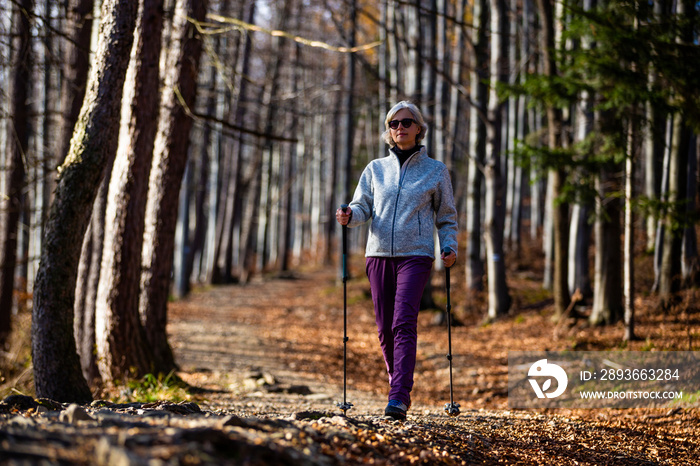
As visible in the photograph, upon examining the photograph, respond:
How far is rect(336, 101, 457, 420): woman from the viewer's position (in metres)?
4.37

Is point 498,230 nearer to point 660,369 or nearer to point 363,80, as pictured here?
point 660,369

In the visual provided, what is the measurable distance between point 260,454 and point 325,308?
14264 millimetres

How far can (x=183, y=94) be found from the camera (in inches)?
302

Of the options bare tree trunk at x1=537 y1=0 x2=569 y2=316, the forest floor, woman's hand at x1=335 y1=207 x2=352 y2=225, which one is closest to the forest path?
the forest floor

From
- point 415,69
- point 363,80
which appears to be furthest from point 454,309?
point 363,80

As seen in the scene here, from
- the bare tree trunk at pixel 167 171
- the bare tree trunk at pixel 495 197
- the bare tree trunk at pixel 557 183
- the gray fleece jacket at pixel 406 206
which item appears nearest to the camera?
the gray fleece jacket at pixel 406 206

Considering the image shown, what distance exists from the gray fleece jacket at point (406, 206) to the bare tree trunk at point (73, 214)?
2301mm

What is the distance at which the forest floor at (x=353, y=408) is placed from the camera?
2.62m

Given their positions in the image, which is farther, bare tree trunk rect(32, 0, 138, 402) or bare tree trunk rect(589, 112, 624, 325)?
bare tree trunk rect(589, 112, 624, 325)

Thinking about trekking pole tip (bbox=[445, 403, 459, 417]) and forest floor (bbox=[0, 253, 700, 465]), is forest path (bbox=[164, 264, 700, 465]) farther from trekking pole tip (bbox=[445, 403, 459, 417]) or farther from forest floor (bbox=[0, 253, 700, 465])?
trekking pole tip (bbox=[445, 403, 459, 417])

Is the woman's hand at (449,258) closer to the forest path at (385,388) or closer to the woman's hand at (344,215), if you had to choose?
the woman's hand at (344,215)
